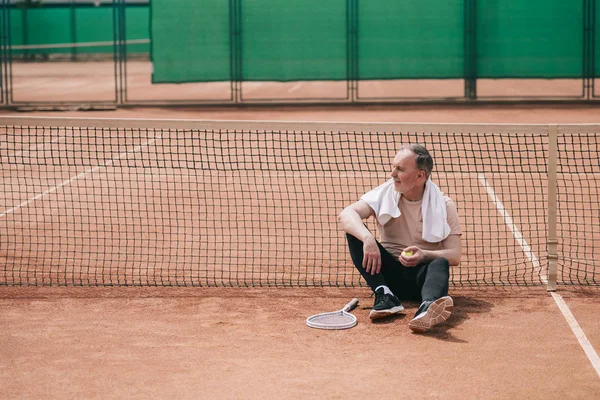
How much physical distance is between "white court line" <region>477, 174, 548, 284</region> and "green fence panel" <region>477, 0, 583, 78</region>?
988 centimetres

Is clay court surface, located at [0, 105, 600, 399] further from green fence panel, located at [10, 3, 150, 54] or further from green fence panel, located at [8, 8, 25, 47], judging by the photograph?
green fence panel, located at [8, 8, 25, 47]

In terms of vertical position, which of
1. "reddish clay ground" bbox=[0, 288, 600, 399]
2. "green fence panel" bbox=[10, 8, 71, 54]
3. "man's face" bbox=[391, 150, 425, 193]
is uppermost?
"green fence panel" bbox=[10, 8, 71, 54]

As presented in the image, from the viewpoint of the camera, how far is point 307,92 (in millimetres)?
26016

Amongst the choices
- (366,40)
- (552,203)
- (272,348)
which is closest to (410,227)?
(552,203)

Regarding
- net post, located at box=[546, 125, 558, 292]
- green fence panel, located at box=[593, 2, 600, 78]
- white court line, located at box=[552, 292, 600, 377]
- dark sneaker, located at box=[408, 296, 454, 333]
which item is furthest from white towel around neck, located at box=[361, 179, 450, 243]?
green fence panel, located at box=[593, 2, 600, 78]

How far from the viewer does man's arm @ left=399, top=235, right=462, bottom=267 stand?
22.6ft

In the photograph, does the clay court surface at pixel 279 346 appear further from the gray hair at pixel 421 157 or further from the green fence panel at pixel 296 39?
the green fence panel at pixel 296 39

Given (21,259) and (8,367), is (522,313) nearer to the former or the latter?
(8,367)

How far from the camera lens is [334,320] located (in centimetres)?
682

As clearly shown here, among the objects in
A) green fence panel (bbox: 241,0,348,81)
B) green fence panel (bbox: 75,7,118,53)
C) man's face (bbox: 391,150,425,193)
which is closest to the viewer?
man's face (bbox: 391,150,425,193)

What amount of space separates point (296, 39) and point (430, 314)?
53.5ft

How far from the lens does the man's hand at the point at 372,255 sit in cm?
684

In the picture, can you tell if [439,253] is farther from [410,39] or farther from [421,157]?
[410,39]

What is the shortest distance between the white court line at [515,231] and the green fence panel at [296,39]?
992 centimetres
